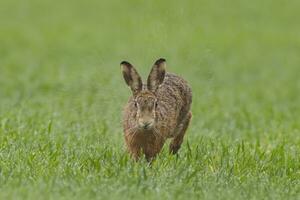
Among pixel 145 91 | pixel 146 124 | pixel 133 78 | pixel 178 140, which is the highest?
pixel 133 78

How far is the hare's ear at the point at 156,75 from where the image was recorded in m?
A: 8.30

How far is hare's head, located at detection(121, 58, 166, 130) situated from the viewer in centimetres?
797

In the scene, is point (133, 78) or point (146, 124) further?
point (133, 78)

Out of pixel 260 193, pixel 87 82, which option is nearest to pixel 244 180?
pixel 260 193

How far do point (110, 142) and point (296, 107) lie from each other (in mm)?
5568

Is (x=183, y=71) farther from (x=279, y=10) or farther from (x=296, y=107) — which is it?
(x=279, y=10)

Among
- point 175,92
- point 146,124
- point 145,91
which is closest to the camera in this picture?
point 146,124

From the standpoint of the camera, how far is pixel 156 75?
27.3 ft

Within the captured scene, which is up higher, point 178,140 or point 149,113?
point 149,113

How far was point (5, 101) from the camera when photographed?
13281 millimetres

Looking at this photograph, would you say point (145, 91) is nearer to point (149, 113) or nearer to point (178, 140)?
point (149, 113)

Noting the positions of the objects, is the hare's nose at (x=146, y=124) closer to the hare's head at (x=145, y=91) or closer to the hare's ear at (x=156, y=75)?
the hare's head at (x=145, y=91)

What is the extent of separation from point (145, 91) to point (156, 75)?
0.19 m

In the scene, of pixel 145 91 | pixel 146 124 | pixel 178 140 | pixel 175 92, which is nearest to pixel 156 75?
pixel 145 91
